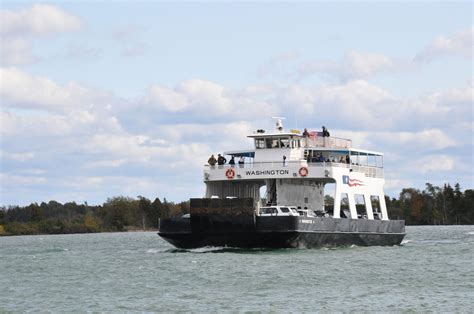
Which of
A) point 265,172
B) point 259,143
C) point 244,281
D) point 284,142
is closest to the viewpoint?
point 244,281

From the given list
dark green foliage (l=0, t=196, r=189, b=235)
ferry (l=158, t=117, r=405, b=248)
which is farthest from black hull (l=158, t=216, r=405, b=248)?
dark green foliage (l=0, t=196, r=189, b=235)

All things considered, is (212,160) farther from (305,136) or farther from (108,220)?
(108,220)

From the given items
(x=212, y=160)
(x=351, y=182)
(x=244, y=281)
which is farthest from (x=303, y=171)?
(x=244, y=281)

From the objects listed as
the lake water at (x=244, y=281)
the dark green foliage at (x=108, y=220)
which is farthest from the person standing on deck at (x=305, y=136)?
the dark green foliage at (x=108, y=220)

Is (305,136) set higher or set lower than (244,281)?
higher

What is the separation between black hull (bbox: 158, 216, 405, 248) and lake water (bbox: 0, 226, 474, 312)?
1.81ft

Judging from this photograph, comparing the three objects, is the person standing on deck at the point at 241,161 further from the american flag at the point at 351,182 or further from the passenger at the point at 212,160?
the american flag at the point at 351,182

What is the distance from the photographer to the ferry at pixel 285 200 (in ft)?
158

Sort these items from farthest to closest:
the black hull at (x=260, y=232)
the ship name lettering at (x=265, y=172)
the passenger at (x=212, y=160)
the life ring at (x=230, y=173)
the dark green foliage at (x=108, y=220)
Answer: the dark green foliage at (x=108, y=220), the passenger at (x=212, y=160), the life ring at (x=230, y=173), the ship name lettering at (x=265, y=172), the black hull at (x=260, y=232)

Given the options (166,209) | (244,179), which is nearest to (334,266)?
(244,179)

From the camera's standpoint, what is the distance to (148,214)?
153 meters

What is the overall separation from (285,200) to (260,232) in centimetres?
659

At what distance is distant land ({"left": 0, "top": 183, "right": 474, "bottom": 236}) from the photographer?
152m

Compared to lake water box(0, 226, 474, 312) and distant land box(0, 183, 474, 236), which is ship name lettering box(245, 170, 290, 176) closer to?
lake water box(0, 226, 474, 312)
